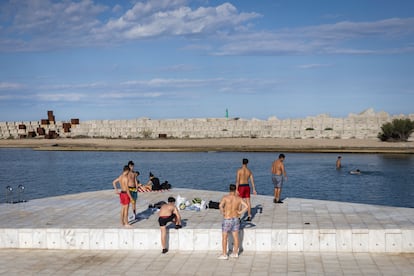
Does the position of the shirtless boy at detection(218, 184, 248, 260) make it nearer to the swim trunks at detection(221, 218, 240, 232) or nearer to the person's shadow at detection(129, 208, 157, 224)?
the swim trunks at detection(221, 218, 240, 232)

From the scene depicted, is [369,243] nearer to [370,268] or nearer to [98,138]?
[370,268]

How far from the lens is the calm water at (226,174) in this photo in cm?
2811

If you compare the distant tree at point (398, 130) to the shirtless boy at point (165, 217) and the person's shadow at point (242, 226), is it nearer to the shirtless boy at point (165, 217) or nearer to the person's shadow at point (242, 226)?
the person's shadow at point (242, 226)

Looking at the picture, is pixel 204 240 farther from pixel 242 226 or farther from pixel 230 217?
pixel 230 217

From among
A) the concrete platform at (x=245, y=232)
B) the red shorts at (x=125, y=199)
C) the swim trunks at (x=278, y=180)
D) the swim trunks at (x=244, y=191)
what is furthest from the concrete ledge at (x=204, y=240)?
the swim trunks at (x=278, y=180)

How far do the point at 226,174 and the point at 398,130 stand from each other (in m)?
A: 28.9

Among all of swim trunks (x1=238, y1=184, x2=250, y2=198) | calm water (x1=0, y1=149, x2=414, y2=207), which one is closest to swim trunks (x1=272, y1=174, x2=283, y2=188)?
swim trunks (x1=238, y1=184, x2=250, y2=198)

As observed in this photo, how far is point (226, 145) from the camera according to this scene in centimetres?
6178

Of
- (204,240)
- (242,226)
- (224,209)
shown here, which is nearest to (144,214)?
(204,240)

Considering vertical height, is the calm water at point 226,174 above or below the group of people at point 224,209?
below

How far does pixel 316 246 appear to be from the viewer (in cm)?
1111

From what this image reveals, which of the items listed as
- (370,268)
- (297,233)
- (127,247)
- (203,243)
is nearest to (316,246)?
(297,233)

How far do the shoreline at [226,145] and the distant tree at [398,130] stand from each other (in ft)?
4.51

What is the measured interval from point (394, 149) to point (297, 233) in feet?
143
